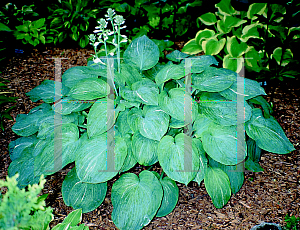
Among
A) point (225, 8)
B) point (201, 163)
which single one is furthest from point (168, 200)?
point (225, 8)

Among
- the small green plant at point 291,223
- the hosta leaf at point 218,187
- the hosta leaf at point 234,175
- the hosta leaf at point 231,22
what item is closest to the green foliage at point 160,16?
the hosta leaf at point 231,22

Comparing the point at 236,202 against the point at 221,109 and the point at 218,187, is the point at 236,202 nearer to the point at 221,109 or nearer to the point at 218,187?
the point at 218,187

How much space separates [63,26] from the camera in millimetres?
4465

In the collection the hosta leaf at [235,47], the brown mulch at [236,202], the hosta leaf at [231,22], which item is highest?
the hosta leaf at [231,22]

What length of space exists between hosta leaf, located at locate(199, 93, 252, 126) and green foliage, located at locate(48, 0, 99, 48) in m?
2.88

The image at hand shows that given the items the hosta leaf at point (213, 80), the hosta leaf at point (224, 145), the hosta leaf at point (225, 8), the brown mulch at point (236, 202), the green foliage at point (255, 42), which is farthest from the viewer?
the hosta leaf at point (225, 8)

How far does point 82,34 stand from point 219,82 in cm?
312

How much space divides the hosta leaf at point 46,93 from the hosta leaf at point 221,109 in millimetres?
1371

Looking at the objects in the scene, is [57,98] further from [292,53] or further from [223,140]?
[292,53]

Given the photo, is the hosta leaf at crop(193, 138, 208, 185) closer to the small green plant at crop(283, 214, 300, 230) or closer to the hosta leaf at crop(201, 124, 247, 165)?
the hosta leaf at crop(201, 124, 247, 165)

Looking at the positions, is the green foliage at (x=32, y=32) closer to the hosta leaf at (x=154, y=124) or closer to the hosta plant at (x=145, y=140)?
the hosta plant at (x=145, y=140)

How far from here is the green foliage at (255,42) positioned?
342cm

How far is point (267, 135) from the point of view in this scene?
224 centimetres

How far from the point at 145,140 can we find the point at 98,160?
1.35 ft
